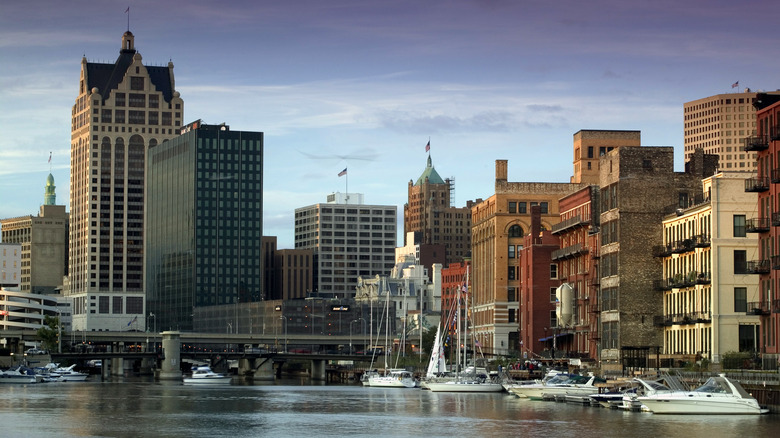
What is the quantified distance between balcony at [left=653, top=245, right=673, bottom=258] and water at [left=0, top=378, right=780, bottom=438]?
24166 mm

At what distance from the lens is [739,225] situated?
14525 cm

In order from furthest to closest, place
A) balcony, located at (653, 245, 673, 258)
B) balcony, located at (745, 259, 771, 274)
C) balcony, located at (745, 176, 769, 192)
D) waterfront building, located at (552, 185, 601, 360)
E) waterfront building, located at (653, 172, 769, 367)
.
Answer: waterfront building, located at (552, 185, 601, 360) < balcony, located at (653, 245, 673, 258) < waterfront building, located at (653, 172, 769, 367) < balcony, located at (745, 259, 771, 274) < balcony, located at (745, 176, 769, 192)

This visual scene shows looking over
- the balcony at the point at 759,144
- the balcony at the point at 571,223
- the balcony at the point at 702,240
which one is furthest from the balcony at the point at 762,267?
the balcony at the point at 571,223

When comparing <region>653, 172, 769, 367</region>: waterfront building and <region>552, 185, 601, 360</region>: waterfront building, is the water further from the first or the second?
<region>653, 172, 769, 367</region>: waterfront building

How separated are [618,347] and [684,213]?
20.7m

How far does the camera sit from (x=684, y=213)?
508 ft

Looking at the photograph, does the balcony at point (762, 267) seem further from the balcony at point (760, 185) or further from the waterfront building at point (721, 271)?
the waterfront building at point (721, 271)

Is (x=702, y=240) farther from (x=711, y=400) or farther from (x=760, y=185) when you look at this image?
(x=711, y=400)

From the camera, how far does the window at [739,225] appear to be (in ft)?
476

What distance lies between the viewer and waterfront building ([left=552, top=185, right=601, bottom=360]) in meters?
179

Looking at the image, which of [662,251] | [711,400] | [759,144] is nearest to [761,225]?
[759,144]

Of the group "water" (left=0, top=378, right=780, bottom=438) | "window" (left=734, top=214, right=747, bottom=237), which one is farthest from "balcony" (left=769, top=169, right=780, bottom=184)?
"window" (left=734, top=214, right=747, bottom=237)

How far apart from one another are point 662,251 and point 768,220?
40.3m

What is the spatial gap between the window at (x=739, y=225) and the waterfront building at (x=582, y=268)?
1233 inches
